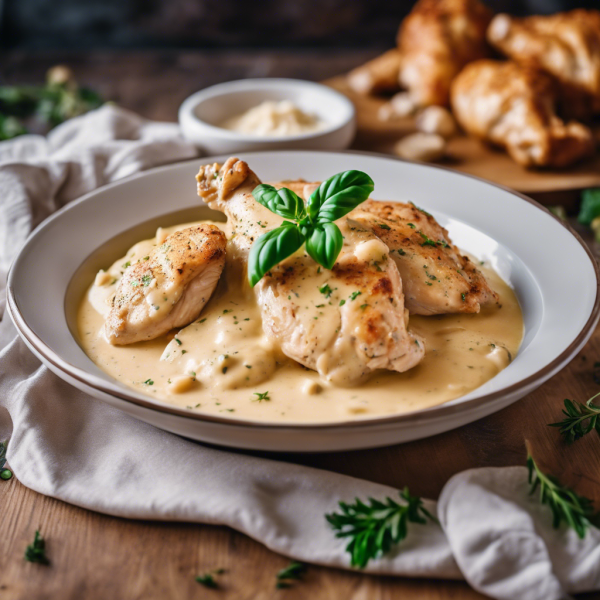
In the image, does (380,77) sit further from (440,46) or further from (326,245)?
(326,245)

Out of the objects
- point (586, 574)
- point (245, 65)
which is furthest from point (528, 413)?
point (245, 65)

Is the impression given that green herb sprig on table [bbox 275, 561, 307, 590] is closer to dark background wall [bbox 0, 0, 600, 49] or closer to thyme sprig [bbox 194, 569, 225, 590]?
thyme sprig [bbox 194, 569, 225, 590]

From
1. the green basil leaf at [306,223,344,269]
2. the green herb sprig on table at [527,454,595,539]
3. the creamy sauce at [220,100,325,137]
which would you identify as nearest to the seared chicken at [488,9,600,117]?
the creamy sauce at [220,100,325,137]

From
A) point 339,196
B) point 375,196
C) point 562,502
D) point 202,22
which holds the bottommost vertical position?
point 202,22

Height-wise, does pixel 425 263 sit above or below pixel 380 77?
above

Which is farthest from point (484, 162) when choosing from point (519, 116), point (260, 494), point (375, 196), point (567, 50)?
point (260, 494)

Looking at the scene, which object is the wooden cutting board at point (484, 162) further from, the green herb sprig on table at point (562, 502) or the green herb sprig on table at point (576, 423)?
the green herb sprig on table at point (562, 502)

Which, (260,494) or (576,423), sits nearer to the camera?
(260,494)
